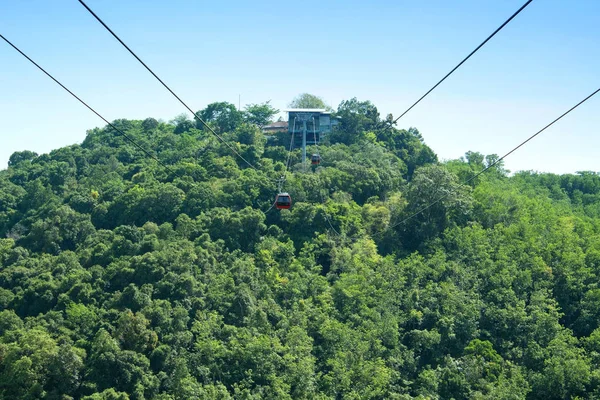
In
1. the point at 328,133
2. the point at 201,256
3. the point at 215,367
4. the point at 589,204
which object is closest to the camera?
the point at 215,367

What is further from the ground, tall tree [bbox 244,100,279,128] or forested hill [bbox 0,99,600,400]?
tall tree [bbox 244,100,279,128]

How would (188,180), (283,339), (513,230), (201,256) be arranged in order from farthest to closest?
(188,180) < (513,230) < (201,256) < (283,339)

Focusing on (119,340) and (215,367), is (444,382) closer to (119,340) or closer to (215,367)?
(215,367)

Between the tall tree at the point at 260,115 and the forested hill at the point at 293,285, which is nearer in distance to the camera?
the forested hill at the point at 293,285

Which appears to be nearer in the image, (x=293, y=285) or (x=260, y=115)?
(x=293, y=285)

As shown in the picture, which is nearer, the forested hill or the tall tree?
the forested hill

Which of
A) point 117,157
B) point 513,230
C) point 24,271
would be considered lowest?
point 24,271

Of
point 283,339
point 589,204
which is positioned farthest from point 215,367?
point 589,204

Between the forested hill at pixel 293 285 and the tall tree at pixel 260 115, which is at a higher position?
the tall tree at pixel 260 115
